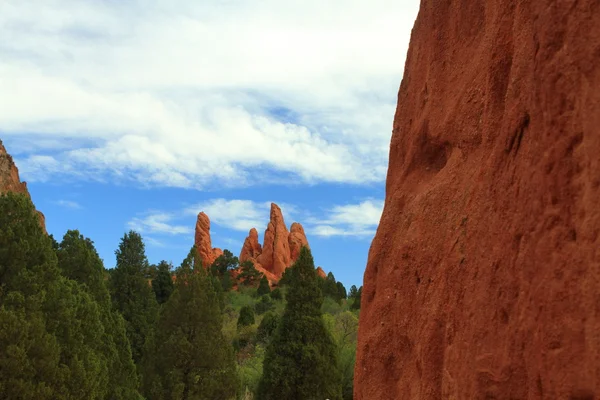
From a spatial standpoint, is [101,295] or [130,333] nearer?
[101,295]

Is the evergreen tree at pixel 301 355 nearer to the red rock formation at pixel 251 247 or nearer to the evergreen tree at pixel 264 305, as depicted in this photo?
the evergreen tree at pixel 264 305

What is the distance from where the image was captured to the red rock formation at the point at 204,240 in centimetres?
8619

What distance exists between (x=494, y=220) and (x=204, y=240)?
85.2 m

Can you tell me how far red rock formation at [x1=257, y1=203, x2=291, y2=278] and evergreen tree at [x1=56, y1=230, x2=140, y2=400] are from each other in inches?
2375

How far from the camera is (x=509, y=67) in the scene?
4281 mm

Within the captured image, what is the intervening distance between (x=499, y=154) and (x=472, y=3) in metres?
1.80

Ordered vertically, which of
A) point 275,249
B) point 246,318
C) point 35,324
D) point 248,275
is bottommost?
point 35,324

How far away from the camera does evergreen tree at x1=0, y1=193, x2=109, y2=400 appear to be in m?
14.3

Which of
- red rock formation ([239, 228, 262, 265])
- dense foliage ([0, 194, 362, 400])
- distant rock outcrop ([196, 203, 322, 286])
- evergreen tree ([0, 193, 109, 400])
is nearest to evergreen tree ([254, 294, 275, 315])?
dense foliage ([0, 194, 362, 400])

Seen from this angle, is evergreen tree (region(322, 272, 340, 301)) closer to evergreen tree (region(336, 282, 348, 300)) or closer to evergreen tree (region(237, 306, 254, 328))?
evergreen tree (region(336, 282, 348, 300))

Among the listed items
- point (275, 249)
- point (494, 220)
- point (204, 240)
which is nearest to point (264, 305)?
point (275, 249)

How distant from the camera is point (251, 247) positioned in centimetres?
9044

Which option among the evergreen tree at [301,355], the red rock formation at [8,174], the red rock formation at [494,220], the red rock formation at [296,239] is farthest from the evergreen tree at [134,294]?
the red rock formation at [296,239]

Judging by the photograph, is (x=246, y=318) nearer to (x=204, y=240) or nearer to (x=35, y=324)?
(x=35, y=324)
